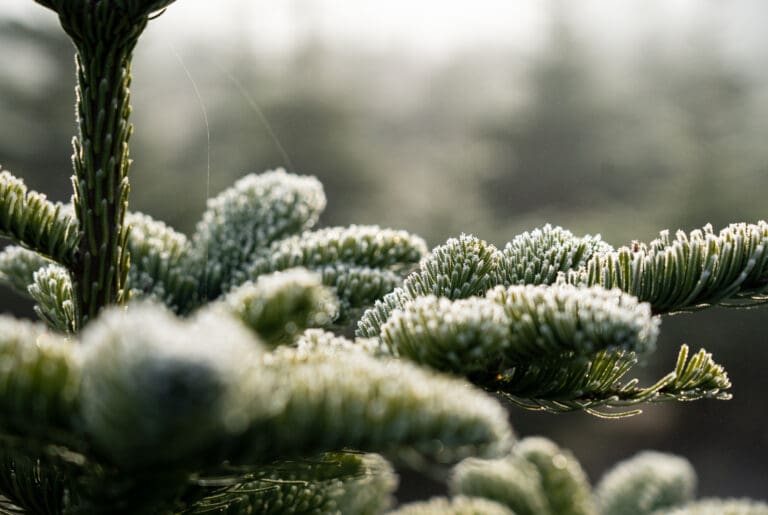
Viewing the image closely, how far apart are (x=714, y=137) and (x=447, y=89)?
2351 mm

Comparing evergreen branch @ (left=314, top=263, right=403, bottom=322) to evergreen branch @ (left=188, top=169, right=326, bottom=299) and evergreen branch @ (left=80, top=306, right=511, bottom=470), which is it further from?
evergreen branch @ (left=80, top=306, right=511, bottom=470)

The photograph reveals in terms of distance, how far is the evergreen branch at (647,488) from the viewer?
0.98 meters

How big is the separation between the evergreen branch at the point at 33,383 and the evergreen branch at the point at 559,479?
2.16 ft

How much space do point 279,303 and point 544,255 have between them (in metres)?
0.43

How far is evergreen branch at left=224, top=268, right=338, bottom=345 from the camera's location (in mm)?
408

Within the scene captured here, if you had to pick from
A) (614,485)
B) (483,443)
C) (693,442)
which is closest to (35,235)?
(483,443)

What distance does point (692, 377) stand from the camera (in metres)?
0.68

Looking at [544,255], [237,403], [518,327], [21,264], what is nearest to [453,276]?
[544,255]

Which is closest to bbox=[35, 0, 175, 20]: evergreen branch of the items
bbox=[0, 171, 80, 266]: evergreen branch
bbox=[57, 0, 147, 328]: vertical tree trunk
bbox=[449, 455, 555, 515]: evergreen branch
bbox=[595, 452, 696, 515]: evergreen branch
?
bbox=[57, 0, 147, 328]: vertical tree trunk

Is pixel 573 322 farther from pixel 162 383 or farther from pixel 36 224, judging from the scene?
pixel 36 224

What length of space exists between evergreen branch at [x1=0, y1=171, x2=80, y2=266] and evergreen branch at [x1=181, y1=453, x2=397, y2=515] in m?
0.27

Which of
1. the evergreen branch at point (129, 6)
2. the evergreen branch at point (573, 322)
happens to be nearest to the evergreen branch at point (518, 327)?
the evergreen branch at point (573, 322)

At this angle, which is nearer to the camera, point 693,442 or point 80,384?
point 80,384

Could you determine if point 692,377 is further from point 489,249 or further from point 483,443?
point 483,443
